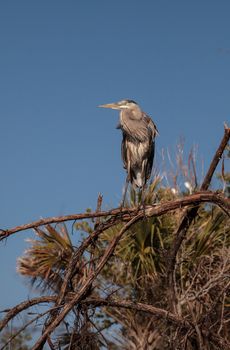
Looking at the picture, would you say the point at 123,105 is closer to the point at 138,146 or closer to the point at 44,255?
the point at 138,146

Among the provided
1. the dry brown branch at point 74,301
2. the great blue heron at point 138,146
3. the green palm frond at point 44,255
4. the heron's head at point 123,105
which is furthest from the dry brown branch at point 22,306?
the green palm frond at point 44,255

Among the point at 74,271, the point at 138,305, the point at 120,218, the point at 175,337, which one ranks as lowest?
the point at 175,337

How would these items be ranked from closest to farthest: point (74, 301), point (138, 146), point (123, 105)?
point (74, 301) → point (138, 146) → point (123, 105)

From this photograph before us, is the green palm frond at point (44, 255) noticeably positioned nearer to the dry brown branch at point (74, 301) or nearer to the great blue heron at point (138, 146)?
the great blue heron at point (138, 146)

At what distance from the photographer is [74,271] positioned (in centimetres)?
430

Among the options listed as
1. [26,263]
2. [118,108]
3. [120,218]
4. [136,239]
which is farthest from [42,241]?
[120,218]

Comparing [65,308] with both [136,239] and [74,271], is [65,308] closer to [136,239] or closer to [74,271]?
[74,271]

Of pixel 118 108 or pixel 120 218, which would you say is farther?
pixel 118 108

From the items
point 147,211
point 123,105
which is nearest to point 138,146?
point 123,105

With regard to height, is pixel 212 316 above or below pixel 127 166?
below

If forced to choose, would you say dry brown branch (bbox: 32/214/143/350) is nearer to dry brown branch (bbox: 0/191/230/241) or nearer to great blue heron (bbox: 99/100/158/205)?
dry brown branch (bbox: 0/191/230/241)

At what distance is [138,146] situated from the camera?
23.8ft

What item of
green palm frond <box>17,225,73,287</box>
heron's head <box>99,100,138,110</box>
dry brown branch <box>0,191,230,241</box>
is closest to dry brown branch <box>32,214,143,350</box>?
dry brown branch <box>0,191,230,241</box>

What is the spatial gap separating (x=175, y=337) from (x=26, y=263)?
8025 millimetres
